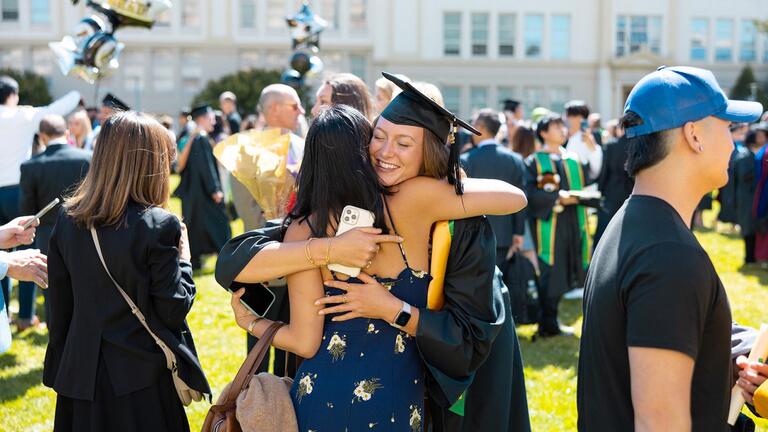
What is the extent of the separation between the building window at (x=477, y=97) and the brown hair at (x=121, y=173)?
37.2 metres

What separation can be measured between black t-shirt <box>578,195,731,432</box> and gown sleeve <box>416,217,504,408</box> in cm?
56

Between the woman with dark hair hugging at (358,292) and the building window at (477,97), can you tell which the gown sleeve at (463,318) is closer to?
the woman with dark hair hugging at (358,292)

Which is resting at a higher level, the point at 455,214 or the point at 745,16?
the point at 745,16

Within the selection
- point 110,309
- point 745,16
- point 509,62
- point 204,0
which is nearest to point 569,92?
point 509,62

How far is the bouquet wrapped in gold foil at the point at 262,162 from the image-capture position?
4520 millimetres

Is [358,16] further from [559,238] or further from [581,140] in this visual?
[559,238]

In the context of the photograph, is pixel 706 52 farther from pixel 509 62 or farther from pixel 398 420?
pixel 398 420

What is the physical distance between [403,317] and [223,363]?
413 centimetres

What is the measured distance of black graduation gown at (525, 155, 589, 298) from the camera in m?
7.28

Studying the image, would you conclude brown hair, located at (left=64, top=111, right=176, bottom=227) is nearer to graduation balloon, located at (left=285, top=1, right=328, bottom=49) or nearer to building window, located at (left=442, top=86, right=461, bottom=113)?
graduation balloon, located at (left=285, top=1, right=328, bottom=49)

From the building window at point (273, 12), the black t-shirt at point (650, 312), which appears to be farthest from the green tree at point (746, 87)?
the black t-shirt at point (650, 312)

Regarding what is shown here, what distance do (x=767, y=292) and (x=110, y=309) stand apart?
27.9 ft

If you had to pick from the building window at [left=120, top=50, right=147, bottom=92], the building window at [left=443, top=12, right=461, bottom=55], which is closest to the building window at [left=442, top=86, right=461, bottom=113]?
the building window at [left=443, top=12, right=461, bottom=55]

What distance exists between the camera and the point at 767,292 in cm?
943
